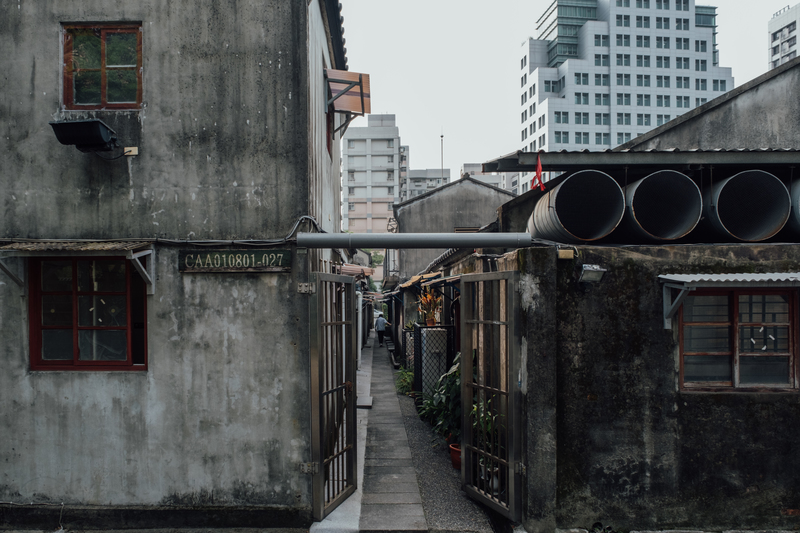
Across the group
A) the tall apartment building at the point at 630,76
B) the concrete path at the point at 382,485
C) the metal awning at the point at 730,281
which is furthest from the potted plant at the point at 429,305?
the tall apartment building at the point at 630,76

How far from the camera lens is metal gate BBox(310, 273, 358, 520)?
18.4 ft

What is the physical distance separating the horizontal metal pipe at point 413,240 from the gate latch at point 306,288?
45cm

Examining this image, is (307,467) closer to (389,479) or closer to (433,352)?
(389,479)

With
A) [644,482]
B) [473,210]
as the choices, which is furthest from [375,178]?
[644,482]

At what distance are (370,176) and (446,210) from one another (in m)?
43.9

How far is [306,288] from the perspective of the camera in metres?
5.64

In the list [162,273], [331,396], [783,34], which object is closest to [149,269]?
[162,273]

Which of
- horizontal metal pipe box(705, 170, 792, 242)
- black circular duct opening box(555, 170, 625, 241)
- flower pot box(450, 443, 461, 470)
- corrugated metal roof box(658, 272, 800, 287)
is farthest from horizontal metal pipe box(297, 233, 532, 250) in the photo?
flower pot box(450, 443, 461, 470)

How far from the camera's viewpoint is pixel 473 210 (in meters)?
22.0

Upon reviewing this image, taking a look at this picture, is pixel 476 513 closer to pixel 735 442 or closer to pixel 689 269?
pixel 735 442

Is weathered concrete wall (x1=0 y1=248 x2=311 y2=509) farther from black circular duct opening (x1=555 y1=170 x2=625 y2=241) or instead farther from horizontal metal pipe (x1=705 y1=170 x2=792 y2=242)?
horizontal metal pipe (x1=705 y1=170 x2=792 y2=242)

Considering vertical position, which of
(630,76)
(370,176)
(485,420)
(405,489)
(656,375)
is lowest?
(405,489)

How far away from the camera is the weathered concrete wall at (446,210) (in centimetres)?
2188

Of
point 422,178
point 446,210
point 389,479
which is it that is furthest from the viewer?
point 422,178
